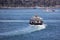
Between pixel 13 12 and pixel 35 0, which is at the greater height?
pixel 35 0

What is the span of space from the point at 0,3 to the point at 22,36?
5.25 m

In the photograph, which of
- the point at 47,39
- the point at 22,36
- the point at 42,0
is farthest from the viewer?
the point at 42,0

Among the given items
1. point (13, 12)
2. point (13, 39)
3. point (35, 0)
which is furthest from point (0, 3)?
point (13, 12)

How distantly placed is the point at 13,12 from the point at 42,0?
22272mm

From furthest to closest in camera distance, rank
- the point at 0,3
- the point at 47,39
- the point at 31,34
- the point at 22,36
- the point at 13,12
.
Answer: the point at 13,12 → the point at 0,3 → the point at 31,34 → the point at 22,36 → the point at 47,39

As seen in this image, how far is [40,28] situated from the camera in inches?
533

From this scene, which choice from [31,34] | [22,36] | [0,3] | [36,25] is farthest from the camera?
[0,3]

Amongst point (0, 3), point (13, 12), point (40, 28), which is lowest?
point (13, 12)

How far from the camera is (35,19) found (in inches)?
502

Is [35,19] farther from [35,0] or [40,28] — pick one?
[35,0]

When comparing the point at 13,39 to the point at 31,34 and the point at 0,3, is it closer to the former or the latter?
the point at 31,34

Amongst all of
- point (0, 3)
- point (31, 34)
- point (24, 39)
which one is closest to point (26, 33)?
point (31, 34)

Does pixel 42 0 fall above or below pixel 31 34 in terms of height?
above

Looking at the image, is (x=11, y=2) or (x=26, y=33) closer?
(x=26, y=33)
